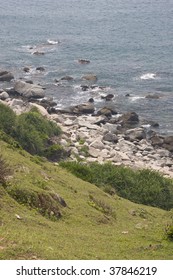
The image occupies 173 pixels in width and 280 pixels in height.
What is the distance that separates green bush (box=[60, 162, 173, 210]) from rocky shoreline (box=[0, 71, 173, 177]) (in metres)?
10.7

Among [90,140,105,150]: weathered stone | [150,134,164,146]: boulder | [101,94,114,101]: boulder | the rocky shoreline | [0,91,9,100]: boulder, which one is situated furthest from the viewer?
[101,94,114,101]: boulder

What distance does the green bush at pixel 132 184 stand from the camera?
3881 cm

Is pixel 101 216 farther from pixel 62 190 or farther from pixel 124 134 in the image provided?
pixel 124 134

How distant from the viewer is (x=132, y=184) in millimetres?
39688

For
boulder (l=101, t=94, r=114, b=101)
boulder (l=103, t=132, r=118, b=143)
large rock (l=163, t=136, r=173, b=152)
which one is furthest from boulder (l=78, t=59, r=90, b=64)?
large rock (l=163, t=136, r=173, b=152)

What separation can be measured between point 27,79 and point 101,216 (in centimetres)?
5791

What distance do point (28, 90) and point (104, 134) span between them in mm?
18914

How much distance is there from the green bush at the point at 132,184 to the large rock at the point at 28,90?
112 ft

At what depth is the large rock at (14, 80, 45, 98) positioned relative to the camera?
73.7 m

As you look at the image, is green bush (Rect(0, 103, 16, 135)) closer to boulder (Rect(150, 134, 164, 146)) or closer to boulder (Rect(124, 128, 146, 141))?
boulder (Rect(124, 128, 146, 141))

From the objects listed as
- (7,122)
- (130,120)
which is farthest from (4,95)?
(7,122)

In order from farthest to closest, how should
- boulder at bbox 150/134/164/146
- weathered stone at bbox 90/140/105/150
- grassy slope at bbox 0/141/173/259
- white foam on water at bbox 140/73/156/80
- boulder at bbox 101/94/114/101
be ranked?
white foam on water at bbox 140/73/156/80, boulder at bbox 101/94/114/101, boulder at bbox 150/134/164/146, weathered stone at bbox 90/140/105/150, grassy slope at bbox 0/141/173/259

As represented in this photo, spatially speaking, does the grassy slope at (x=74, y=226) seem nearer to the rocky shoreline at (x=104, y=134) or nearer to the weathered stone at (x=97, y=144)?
the rocky shoreline at (x=104, y=134)

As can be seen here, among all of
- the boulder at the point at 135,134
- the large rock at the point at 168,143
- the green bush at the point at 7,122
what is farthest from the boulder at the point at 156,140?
the green bush at the point at 7,122
